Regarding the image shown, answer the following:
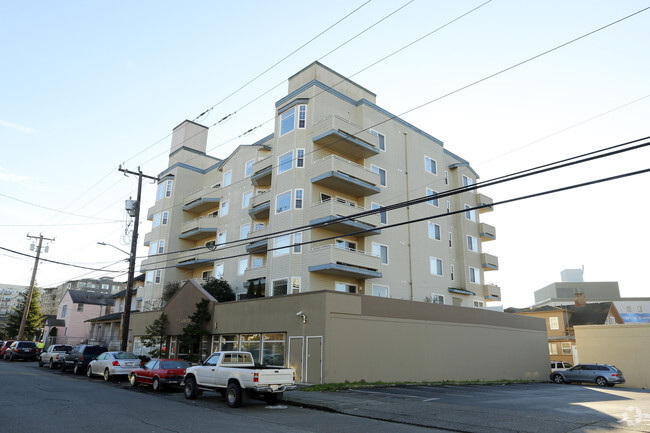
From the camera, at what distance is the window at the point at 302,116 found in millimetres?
32562

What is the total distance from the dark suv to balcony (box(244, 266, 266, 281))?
10.4m

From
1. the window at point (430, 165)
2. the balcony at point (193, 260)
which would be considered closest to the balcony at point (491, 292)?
the window at point (430, 165)

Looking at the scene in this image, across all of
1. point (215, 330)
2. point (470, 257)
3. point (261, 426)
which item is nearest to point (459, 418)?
point (261, 426)

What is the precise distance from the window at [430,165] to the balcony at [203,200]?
18.9 metres

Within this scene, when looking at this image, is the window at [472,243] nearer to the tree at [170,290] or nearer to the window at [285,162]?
the window at [285,162]

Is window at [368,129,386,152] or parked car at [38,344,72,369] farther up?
window at [368,129,386,152]

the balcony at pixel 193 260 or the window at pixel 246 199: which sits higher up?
the window at pixel 246 199

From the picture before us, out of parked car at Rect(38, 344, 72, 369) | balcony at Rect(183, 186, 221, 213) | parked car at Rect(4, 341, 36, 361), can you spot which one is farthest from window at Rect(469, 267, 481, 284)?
parked car at Rect(4, 341, 36, 361)

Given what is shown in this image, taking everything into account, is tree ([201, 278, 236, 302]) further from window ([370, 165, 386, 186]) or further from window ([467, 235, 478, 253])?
window ([467, 235, 478, 253])

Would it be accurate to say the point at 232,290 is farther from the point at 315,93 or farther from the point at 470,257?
the point at 470,257

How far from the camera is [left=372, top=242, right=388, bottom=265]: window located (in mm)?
32906

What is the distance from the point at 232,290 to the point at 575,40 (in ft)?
98.7

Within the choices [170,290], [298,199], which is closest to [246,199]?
[298,199]

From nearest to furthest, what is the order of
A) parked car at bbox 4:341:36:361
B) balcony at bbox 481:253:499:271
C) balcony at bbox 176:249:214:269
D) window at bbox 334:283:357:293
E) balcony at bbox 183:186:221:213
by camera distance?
window at bbox 334:283:357:293, balcony at bbox 176:249:214:269, balcony at bbox 481:253:499:271, parked car at bbox 4:341:36:361, balcony at bbox 183:186:221:213
